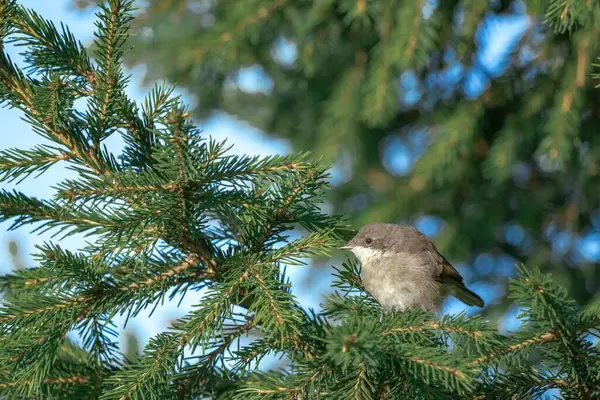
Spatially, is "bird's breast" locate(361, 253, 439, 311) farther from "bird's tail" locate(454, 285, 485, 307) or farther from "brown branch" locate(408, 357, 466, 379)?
"brown branch" locate(408, 357, 466, 379)

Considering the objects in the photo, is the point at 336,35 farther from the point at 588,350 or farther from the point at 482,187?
the point at 588,350

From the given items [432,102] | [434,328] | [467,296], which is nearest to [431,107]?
[432,102]

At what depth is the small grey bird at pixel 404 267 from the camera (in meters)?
3.98

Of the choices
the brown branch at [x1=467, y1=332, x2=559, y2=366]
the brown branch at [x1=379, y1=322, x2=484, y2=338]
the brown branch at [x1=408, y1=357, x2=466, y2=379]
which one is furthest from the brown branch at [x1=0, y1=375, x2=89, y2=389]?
the brown branch at [x1=467, y1=332, x2=559, y2=366]

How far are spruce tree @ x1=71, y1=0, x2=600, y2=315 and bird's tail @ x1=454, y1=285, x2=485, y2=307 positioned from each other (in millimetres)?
703

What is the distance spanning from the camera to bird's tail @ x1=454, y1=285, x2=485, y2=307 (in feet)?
14.7

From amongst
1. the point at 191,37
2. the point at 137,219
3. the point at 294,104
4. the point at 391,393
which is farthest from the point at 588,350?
the point at 294,104

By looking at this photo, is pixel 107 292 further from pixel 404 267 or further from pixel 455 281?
pixel 455 281

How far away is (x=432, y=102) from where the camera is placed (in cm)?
548

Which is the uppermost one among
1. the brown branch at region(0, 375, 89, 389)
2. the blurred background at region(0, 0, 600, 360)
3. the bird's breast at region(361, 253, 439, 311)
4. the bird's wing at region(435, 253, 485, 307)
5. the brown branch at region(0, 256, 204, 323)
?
the blurred background at region(0, 0, 600, 360)

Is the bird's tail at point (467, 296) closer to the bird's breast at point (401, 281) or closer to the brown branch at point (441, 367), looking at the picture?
the bird's breast at point (401, 281)

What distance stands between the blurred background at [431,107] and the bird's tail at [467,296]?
0.56 metres

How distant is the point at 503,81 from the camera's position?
15.9 feet

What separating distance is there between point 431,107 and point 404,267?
5.81ft
